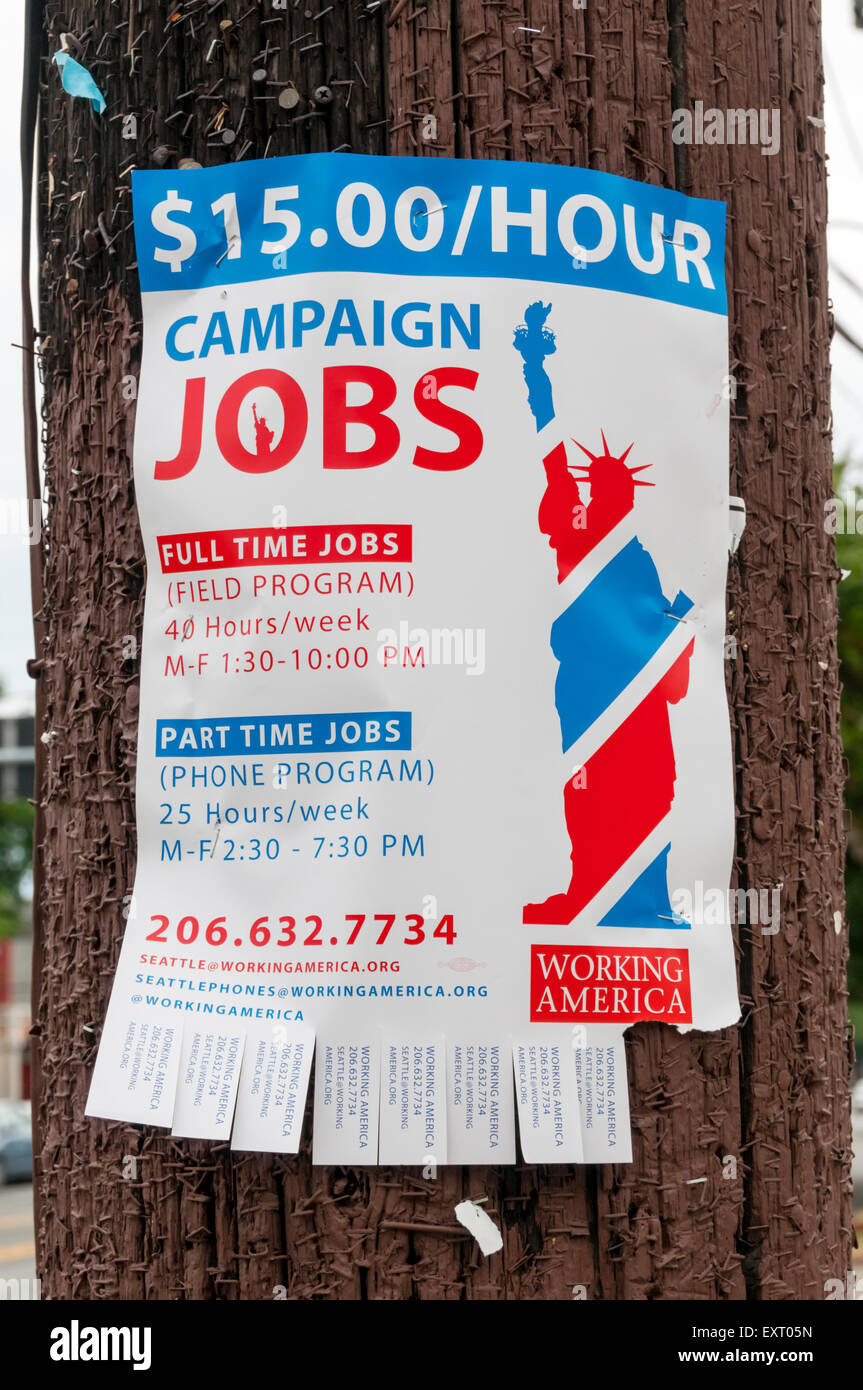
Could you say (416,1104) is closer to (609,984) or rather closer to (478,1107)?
(478,1107)

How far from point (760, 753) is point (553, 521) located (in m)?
0.43

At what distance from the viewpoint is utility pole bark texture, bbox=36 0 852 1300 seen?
160 cm

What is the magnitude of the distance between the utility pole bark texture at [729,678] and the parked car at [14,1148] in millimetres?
21432

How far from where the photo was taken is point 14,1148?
21.5 m

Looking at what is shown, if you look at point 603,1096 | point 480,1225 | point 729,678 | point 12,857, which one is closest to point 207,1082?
point 480,1225

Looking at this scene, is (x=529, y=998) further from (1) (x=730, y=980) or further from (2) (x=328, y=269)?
(2) (x=328, y=269)

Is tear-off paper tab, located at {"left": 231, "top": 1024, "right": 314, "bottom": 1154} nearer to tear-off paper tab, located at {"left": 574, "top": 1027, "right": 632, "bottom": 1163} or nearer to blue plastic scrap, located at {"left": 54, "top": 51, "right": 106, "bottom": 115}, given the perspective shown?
tear-off paper tab, located at {"left": 574, "top": 1027, "right": 632, "bottom": 1163}

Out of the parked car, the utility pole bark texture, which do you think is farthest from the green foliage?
the utility pole bark texture

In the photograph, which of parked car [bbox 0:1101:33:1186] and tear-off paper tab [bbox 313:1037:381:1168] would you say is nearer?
tear-off paper tab [bbox 313:1037:381:1168]

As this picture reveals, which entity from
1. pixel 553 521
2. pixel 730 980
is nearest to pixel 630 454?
pixel 553 521

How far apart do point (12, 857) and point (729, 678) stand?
4008 centimetres

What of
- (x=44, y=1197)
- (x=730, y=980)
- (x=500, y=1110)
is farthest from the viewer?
(x=44, y=1197)

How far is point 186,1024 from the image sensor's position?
1628 mm

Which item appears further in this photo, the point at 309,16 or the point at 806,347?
the point at 806,347
